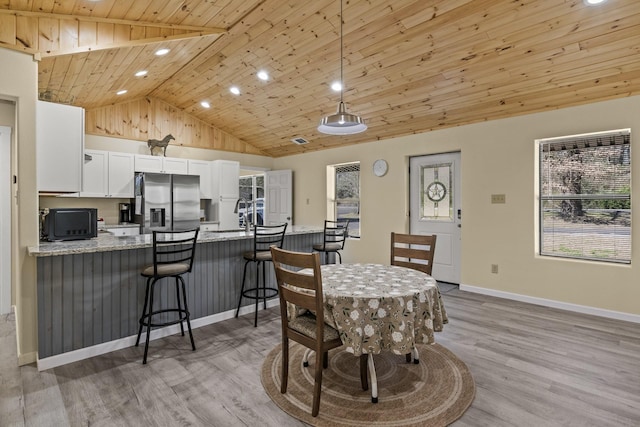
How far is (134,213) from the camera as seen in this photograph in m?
5.46

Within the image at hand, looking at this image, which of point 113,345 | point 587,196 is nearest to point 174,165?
point 113,345

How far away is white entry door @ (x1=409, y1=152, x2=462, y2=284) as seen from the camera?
498cm

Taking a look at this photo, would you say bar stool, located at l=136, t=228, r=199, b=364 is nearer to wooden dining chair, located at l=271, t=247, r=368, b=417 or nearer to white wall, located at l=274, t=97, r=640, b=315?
wooden dining chair, located at l=271, t=247, r=368, b=417

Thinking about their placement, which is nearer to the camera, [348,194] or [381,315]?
[381,315]

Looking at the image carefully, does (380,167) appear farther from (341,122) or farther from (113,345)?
(113,345)

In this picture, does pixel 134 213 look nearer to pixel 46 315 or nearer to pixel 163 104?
pixel 163 104

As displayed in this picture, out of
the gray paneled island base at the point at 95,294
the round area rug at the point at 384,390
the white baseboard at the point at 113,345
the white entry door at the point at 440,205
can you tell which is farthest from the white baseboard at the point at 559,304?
the gray paneled island base at the point at 95,294

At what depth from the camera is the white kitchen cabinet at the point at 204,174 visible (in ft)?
20.1

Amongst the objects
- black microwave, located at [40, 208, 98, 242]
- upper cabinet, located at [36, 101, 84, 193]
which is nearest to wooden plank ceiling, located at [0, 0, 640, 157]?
upper cabinet, located at [36, 101, 84, 193]

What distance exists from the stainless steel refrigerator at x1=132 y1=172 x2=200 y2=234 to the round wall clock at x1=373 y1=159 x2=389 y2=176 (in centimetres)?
304

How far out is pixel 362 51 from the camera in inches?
145

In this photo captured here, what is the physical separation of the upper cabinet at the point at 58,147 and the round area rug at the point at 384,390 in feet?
7.48

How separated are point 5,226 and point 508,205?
19.2ft

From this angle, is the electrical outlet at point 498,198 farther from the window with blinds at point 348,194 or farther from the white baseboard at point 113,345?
the white baseboard at point 113,345
